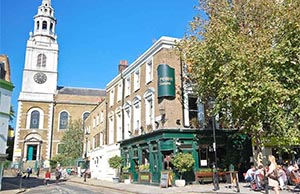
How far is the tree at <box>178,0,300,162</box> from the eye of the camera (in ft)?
44.8

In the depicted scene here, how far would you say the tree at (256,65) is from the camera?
44.8 feet

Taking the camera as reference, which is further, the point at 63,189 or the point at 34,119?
the point at 34,119

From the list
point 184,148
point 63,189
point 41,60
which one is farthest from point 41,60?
point 184,148

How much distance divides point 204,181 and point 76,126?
3576 centimetres

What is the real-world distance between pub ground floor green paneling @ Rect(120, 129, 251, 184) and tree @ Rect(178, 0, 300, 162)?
3.78 m

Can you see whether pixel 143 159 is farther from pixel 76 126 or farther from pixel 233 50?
pixel 76 126

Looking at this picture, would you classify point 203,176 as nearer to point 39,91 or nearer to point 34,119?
point 34,119

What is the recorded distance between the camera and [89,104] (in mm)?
66125

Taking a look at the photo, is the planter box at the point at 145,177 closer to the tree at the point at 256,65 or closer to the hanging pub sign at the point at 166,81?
the hanging pub sign at the point at 166,81

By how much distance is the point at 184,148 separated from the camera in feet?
64.8

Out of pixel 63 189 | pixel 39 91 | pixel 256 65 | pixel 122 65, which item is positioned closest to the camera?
pixel 256 65

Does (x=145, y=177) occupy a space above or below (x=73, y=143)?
below

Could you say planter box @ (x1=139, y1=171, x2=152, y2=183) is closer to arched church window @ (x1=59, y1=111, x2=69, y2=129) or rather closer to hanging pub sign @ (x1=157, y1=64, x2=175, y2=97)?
hanging pub sign @ (x1=157, y1=64, x2=175, y2=97)

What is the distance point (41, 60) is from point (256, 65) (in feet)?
195
